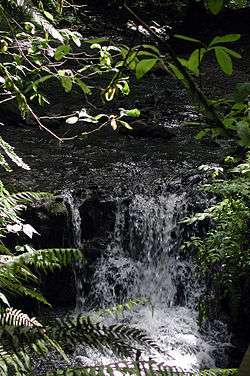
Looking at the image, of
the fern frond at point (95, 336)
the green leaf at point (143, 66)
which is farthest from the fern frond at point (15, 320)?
the green leaf at point (143, 66)

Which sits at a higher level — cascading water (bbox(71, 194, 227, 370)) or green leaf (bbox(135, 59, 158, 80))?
green leaf (bbox(135, 59, 158, 80))

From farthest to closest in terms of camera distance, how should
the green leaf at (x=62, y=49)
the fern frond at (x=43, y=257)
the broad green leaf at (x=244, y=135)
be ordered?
1. the fern frond at (x=43, y=257)
2. the green leaf at (x=62, y=49)
3. the broad green leaf at (x=244, y=135)

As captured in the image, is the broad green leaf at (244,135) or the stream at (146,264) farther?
the stream at (146,264)

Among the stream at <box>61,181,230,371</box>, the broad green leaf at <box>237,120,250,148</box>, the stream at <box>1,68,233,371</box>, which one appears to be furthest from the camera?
the stream at <box>61,181,230,371</box>

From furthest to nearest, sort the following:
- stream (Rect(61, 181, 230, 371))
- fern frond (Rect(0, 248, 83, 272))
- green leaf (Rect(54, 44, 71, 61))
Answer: stream (Rect(61, 181, 230, 371)) → fern frond (Rect(0, 248, 83, 272)) → green leaf (Rect(54, 44, 71, 61))

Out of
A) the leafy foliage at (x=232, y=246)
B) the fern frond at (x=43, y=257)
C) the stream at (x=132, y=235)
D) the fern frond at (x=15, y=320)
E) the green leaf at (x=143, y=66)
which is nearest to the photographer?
the green leaf at (x=143, y=66)

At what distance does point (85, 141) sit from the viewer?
8.06 m

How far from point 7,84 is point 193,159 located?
4877 millimetres

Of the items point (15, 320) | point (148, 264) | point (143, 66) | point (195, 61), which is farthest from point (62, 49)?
point (148, 264)

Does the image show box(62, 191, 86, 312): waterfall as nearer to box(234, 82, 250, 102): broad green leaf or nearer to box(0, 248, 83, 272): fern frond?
box(0, 248, 83, 272): fern frond

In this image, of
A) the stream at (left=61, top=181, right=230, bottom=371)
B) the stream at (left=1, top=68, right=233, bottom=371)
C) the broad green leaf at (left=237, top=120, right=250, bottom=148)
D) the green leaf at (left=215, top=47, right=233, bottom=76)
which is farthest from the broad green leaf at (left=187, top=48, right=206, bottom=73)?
the stream at (left=61, top=181, right=230, bottom=371)

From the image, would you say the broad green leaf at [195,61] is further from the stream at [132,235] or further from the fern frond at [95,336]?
the stream at [132,235]

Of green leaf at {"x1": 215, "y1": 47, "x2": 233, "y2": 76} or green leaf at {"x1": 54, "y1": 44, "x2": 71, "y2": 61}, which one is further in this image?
green leaf at {"x1": 54, "y1": 44, "x2": 71, "y2": 61}

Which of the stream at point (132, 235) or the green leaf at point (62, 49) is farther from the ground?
the green leaf at point (62, 49)
